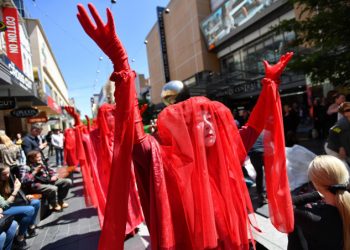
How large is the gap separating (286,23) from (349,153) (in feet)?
10.3

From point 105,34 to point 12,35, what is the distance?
10897 mm

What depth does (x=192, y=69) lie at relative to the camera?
2600cm

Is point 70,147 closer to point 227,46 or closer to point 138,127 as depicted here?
point 138,127

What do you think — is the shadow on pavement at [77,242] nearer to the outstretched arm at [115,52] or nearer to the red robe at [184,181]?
the red robe at [184,181]

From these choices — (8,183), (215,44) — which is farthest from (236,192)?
(215,44)

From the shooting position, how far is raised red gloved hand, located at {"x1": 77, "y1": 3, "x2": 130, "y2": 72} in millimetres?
1303

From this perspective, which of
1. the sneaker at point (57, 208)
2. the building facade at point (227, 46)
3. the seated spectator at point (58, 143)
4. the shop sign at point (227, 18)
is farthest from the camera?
the shop sign at point (227, 18)

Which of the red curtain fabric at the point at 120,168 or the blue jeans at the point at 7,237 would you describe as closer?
the red curtain fabric at the point at 120,168

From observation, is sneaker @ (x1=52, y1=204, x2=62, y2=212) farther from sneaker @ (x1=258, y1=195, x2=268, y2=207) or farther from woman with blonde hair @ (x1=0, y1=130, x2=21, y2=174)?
sneaker @ (x1=258, y1=195, x2=268, y2=207)

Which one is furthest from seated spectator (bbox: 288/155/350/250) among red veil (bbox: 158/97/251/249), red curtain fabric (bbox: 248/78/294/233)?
red veil (bbox: 158/97/251/249)

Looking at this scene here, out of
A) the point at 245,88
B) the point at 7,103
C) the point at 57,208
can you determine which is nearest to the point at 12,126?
the point at 7,103

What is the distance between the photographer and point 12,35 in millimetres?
10227

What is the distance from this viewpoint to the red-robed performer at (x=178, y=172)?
1404 mm

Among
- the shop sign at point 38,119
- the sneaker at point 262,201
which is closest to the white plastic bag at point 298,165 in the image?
the sneaker at point 262,201
